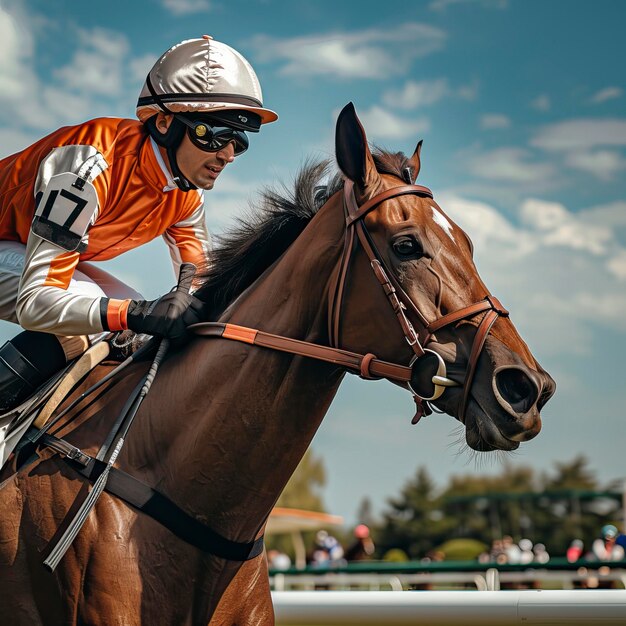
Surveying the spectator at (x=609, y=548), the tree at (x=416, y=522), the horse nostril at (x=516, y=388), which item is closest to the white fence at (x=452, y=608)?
the horse nostril at (x=516, y=388)

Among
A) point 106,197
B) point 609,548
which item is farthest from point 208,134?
point 609,548

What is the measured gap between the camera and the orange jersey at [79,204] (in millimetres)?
3133

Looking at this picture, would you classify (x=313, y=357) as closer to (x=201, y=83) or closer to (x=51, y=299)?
(x=51, y=299)

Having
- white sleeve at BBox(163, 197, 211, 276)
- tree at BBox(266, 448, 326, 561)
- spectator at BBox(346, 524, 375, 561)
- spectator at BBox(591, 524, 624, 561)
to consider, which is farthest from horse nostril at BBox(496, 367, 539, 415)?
tree at BBox(266, 448, 326, 561)

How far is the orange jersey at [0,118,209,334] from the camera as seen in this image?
10.3 feet

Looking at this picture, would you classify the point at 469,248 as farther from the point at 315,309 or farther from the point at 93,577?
the point at 93,577

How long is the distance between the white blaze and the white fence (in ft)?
6.00

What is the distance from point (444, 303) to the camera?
9.14ft

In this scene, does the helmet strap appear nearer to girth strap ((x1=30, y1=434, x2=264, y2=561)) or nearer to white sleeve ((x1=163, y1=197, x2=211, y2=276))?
white sleeve ((x1=163, y1=197, x2=211, y2=276))

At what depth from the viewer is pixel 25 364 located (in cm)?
324

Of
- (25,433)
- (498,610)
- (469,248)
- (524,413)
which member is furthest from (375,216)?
(498,610)

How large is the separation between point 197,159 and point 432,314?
1.24 metres

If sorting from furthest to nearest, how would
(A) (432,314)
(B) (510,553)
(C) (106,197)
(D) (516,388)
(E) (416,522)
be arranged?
(E) (416,522) → (B) (510,553) → (C) (106,197) → (A) (432,314) → (D) (516,388)

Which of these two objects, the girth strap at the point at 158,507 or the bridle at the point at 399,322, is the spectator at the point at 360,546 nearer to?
the girth strap at the point at 158,507
